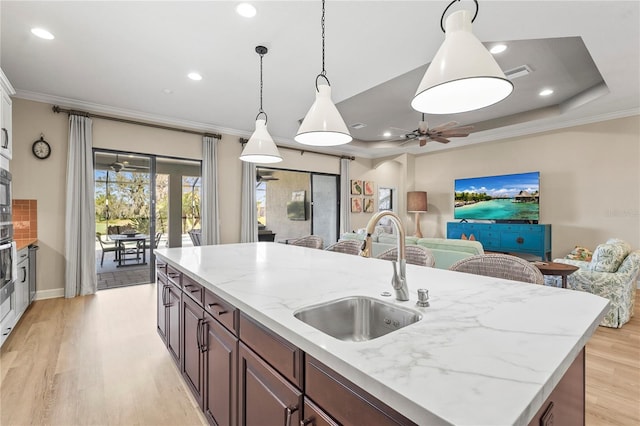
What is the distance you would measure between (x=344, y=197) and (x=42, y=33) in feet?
18.5

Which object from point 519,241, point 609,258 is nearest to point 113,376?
point 609,258

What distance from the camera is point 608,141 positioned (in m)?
4.81

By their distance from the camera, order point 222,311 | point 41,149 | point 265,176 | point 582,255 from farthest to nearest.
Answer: point 265,176, point 582,255, point 41,149, point 222,311

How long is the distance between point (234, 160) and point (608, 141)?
6240mm

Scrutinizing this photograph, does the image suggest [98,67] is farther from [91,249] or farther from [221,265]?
[221,265]

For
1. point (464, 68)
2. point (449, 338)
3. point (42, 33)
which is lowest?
point (449, 338)

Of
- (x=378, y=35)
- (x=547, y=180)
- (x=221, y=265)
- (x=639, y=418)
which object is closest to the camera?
(x=639, y=418)

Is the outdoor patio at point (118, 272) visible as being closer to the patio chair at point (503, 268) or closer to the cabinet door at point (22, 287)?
the cabinet door at point (22, 287)

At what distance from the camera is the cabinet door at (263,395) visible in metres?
0.93

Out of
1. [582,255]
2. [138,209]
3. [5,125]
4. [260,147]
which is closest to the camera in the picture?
[260,147]

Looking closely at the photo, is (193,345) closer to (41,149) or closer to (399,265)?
(399,265)

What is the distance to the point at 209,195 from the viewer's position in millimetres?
5285

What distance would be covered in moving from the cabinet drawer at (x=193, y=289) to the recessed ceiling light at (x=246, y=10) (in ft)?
6.67

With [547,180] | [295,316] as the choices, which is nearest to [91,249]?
[295,316]
